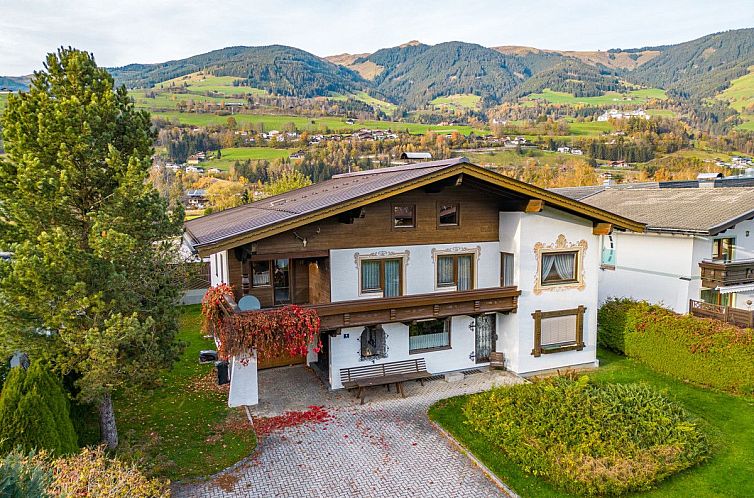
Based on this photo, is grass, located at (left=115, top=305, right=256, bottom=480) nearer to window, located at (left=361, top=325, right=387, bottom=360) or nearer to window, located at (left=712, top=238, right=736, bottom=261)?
window, located at (left=361, top=325, right=387, bottom=360)

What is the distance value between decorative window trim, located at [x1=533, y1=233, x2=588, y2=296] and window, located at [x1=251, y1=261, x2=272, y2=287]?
8780mm

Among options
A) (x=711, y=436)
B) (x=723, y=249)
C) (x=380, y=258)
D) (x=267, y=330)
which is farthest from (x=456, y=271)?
(x=723, y=249)

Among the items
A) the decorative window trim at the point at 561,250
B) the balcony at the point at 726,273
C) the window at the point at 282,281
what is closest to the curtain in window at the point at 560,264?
the decorative window trim at the point at 561,250

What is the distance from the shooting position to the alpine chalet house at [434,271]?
15461 millimetres

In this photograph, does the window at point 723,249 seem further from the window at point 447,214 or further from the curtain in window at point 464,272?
the window at point 447,214

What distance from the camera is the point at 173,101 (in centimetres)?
14462

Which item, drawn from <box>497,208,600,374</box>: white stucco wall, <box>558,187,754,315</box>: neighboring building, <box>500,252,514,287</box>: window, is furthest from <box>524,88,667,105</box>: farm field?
<box>500,252,514,287</box>: window

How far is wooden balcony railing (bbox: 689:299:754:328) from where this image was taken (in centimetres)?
1822

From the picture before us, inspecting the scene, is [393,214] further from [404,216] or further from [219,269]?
[219,269]

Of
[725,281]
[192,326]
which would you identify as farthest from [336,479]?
[725,281]

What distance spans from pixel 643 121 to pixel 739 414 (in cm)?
12497

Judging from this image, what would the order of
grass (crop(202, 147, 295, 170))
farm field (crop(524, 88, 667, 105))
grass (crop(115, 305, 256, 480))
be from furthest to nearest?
farm field (crop(524, 88, 667, 105))
grass (crop(202, 147, 295, 170))
grass (crop(115, 305, 256, 480))

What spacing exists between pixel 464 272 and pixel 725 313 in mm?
9796

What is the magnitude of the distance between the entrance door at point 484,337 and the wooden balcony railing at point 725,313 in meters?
8.37
